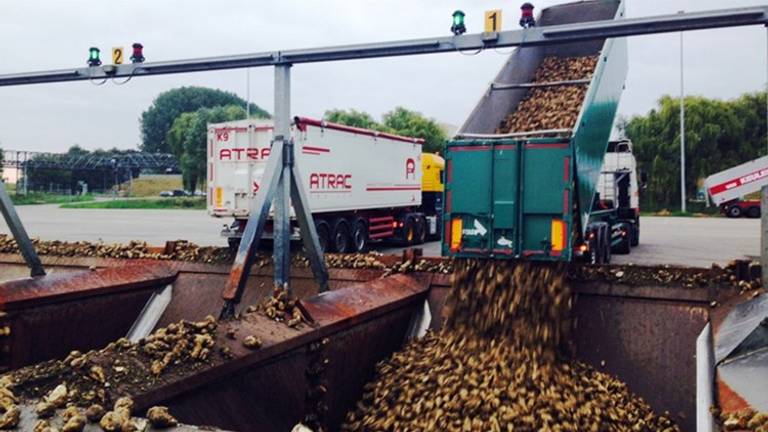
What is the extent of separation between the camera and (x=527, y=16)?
5953mm

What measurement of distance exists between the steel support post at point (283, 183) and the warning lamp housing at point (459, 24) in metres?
1.63

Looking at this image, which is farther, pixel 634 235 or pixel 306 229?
pixel 634 235

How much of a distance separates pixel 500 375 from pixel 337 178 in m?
10.6

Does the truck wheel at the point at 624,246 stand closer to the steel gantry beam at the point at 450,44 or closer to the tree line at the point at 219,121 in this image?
the steel gantry beam at the point at 450,44

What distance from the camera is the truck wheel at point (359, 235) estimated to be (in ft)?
54.4

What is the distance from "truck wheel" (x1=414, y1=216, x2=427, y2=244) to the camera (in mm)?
20641

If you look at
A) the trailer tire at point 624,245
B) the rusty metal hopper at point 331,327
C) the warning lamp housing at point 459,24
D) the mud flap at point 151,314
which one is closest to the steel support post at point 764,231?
the rusty metal hopper at point 331,327

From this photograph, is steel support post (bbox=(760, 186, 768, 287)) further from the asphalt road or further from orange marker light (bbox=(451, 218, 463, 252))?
the asphalt road

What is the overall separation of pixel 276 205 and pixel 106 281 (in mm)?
1815

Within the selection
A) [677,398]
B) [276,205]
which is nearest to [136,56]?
[276,205]

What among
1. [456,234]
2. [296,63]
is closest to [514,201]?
[456,234]

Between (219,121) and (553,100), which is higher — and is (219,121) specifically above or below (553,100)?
above

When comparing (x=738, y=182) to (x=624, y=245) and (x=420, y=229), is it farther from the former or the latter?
(x=420, y=229)

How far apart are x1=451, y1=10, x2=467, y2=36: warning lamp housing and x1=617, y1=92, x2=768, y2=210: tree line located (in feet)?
131
